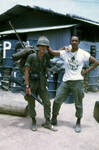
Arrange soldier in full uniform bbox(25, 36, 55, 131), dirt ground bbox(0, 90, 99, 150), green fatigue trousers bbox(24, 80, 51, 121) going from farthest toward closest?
green fatigue trousers bbox(24, 80, 51, 121)
soldier in full uniform bbox(25, 36, 55, 131)
dirt ground bbox(0, 90, 99, 150)

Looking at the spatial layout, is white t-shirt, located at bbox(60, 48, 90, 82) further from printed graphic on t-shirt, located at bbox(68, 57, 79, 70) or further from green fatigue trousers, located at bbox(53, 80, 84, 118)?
green fatigue trousers, located at bbox(53, 80, 84, 118)

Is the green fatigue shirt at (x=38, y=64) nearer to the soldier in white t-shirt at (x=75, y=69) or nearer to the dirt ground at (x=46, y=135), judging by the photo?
the soldier in white t-shirt at (x=75, y=69)

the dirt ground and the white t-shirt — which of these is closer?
the dirt ground

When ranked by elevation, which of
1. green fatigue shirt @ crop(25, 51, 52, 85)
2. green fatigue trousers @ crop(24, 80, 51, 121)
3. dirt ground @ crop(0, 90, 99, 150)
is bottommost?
dirt ground @ crop(0, 90, 99, 150)

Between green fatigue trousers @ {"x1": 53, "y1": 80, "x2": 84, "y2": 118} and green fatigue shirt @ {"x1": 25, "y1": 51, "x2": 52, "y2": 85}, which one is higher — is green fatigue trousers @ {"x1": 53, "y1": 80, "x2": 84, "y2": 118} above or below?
below

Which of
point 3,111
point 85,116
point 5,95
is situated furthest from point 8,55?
point 85,116

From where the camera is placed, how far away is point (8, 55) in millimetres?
9914

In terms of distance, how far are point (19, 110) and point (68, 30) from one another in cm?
653

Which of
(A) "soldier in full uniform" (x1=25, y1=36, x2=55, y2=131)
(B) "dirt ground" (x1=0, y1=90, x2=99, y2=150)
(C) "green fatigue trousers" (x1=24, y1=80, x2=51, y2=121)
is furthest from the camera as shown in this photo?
(C) "green fatigue trousers" (x1=24, y1=80, x2=51, y2=121)

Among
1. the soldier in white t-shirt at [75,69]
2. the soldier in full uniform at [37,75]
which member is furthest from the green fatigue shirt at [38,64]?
the soldier in white t-shirt at [75,69]

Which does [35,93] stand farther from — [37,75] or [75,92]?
[75,92]

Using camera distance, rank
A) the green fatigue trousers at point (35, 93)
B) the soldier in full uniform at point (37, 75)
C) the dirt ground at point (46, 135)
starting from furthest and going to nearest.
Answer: the green fatigue trousers at point (35, 93)
the soldier in full uniform at point (37, 75)
the dirt ground at point (46, 135)

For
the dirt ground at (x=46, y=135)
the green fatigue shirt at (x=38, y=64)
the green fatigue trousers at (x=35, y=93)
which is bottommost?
the dirt ground at (x=46, y=135)

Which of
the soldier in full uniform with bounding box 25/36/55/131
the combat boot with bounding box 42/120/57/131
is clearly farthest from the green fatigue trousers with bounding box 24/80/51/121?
the combat boot with bounding box 42/120/57/131
